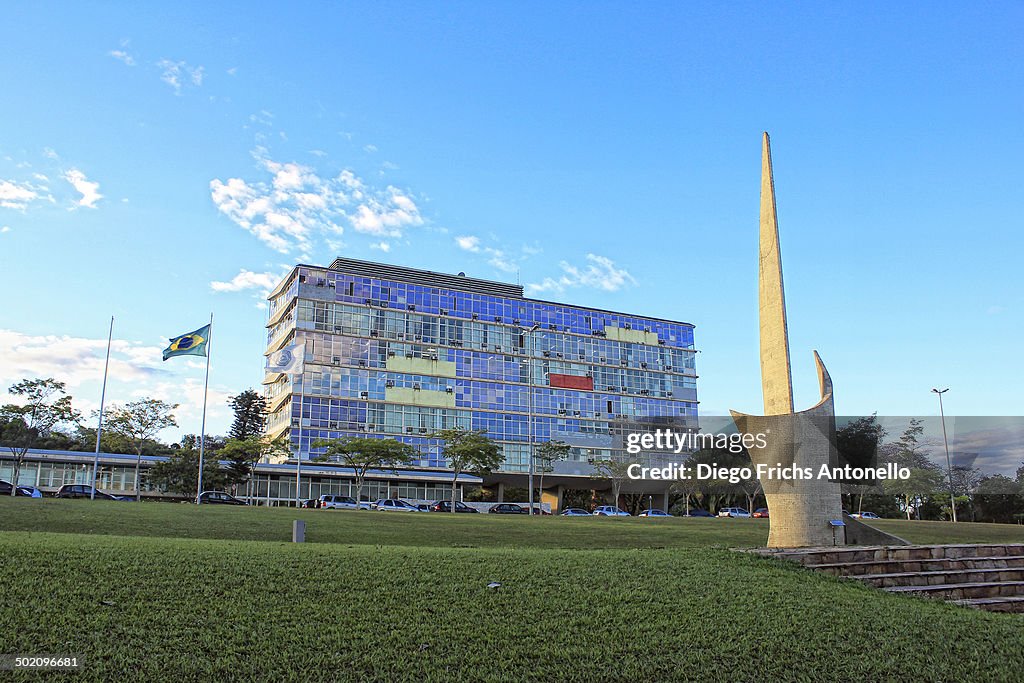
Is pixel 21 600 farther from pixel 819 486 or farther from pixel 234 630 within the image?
pixel 819 486

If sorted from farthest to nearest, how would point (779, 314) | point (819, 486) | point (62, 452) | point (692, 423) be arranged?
point (692, 423), point (62, 452), point (779, 314), point (819, 486)

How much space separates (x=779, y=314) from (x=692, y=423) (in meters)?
60.1

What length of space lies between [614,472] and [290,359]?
25130mm

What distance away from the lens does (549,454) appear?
63.1 meters

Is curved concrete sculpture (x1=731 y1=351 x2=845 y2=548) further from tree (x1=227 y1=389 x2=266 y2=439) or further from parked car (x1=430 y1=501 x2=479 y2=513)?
tree (x1=227 y1=389 x2=266 y2=439)

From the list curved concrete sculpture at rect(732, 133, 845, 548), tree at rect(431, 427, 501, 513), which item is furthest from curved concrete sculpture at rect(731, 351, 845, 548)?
tree at rect(431, 427, 501, 513)

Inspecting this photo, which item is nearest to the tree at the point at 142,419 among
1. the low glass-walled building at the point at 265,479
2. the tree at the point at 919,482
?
the low glass-walled building at the point at 265,479

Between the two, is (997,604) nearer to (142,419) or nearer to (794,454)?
(794,454)

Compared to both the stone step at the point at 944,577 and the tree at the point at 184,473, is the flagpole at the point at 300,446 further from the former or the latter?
the stone step at the point at 944,577

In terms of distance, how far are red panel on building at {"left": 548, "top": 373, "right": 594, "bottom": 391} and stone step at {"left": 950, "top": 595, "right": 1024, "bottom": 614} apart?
58.3 meters

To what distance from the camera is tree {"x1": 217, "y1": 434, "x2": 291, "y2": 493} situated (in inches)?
1911

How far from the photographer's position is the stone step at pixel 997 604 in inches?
428

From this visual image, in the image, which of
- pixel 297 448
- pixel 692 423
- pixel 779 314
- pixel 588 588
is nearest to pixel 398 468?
pixel 297 448

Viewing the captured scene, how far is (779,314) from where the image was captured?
1524 centimetres
